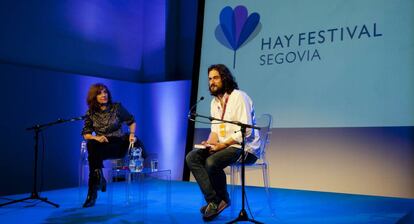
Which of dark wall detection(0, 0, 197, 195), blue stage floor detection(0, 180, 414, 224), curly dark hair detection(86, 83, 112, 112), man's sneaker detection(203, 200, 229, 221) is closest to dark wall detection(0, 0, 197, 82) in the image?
dark wall detection(0, 0, 197, 195)

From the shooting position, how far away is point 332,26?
4551 millimetres

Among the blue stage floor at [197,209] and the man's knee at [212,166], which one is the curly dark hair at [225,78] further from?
the blue stage floor at [197,209]

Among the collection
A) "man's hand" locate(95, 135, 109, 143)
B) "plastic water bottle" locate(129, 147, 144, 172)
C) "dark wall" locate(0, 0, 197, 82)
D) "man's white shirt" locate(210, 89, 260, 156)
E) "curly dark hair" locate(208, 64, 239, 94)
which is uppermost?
"dark wall" locate(0, 0, 197, 82)

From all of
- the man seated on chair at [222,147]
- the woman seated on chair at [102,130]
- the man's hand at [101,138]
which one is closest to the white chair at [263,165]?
the man seated on chair at [222,147]

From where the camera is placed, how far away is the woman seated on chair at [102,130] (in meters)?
3.97

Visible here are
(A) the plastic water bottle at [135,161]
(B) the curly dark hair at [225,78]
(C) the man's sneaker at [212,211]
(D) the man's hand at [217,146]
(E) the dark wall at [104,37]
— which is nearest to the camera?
(C) the man's sneaker at [212,211]

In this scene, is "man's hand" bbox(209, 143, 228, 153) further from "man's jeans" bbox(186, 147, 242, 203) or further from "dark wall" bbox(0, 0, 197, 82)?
"dark wall" bbox(0, 0, 197, 82)

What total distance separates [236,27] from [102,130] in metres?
2.17

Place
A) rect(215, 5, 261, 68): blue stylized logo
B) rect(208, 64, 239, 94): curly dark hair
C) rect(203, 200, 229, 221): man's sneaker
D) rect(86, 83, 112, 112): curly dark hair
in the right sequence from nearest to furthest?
1. rect(203, 200, 229, 221): man's sneaker
2. rect(208, 64, 239, 94): curly dark hair
3. rect(86, 83, 112, 112): curly dark hair
4. rect(215, 5, 261, 68): blue stylized logo

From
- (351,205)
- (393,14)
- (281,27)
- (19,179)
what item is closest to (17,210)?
(19,179)

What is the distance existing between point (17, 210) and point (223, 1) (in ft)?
11.3

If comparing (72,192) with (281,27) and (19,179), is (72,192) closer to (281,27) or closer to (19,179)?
(19,179)

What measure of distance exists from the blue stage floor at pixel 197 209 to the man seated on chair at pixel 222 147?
158 millimetres

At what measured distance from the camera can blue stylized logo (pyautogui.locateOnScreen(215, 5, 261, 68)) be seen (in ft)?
16.8
